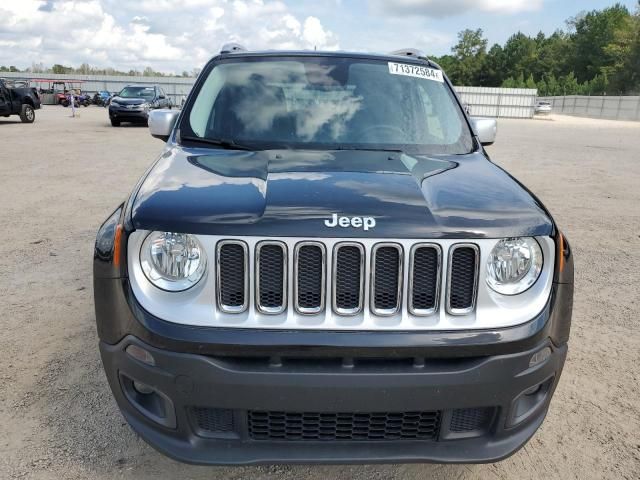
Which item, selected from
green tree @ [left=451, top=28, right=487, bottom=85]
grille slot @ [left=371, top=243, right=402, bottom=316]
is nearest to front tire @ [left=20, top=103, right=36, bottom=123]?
grille slot @ [left=371, top=243, right=402, bottom=316]

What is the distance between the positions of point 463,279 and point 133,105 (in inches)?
838

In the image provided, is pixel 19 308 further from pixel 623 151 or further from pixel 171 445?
pixel 623 151

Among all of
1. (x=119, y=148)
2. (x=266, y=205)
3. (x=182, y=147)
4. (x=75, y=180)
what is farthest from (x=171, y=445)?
(x=119, y=148)

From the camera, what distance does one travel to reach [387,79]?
3.44 metres

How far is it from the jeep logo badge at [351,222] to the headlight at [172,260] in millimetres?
461

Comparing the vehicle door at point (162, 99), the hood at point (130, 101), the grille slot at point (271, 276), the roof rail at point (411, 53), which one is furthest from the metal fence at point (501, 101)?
the grille slot at point (271, 276)

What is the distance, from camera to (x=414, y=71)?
3512 mm

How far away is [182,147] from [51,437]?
1.56m

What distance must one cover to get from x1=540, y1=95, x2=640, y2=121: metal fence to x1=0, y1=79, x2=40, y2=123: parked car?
48657 millimetres

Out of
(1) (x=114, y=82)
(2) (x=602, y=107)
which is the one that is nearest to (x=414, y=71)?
(2) (x=602, y=107)

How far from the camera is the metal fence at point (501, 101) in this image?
156 feet

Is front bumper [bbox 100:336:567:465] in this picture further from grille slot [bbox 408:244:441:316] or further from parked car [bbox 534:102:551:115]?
parked car [bbox 534:102:551:115]

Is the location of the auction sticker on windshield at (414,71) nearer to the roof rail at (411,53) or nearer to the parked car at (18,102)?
the roof rail at (411,53)

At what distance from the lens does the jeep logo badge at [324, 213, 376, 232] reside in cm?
184
